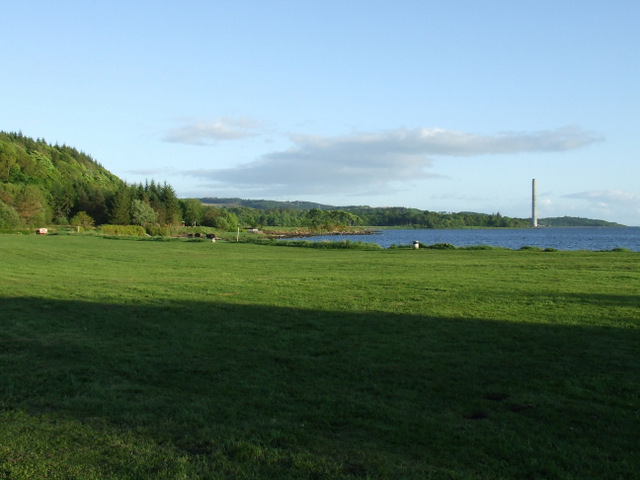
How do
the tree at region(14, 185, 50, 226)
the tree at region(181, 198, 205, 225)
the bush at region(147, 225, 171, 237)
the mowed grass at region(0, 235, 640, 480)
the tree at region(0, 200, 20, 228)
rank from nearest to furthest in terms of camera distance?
1. the mowed grass at region(0, 235, 640, 480)
2. the tree at region(0, 200, 20, 228)
3. the tree at region(14, 185, 50, 226)
4. the bush at region(147, 225, 171, 237)
5. the tree at region(181, 198, 205, 225)

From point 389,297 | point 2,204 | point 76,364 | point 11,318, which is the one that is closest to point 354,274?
point 389,297

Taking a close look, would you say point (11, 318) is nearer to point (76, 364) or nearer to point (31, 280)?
Answer: point (76, 364)

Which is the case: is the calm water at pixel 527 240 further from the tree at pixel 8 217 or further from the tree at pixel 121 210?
the tree at pixel 8 217

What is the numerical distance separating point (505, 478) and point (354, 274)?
15.9 metres

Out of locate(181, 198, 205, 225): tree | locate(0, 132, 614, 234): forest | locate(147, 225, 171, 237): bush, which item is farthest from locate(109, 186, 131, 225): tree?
locate(181, 198, 205, 225): tree

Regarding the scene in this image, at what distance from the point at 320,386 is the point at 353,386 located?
1.29 feet

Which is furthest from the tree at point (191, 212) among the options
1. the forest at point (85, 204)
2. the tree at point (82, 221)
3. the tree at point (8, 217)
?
the tree at point (8, 217)

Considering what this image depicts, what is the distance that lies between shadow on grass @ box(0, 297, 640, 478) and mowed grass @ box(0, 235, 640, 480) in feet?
0.09

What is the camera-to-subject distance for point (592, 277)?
709 inches

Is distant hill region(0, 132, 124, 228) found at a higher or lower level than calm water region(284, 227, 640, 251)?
higher

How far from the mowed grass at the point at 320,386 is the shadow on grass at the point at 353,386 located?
0.09 ft

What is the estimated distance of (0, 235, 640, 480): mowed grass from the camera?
4.30m

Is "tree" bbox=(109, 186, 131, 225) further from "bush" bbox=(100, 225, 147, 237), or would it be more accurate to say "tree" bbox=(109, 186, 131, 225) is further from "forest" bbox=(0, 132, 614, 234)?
"bush" bbox=(100, 225, 147, 237)

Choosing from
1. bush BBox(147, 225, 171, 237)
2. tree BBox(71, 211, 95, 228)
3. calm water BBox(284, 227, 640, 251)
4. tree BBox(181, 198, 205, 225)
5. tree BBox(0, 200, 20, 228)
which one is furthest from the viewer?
tree BBox(181, 198, 205, 225)
